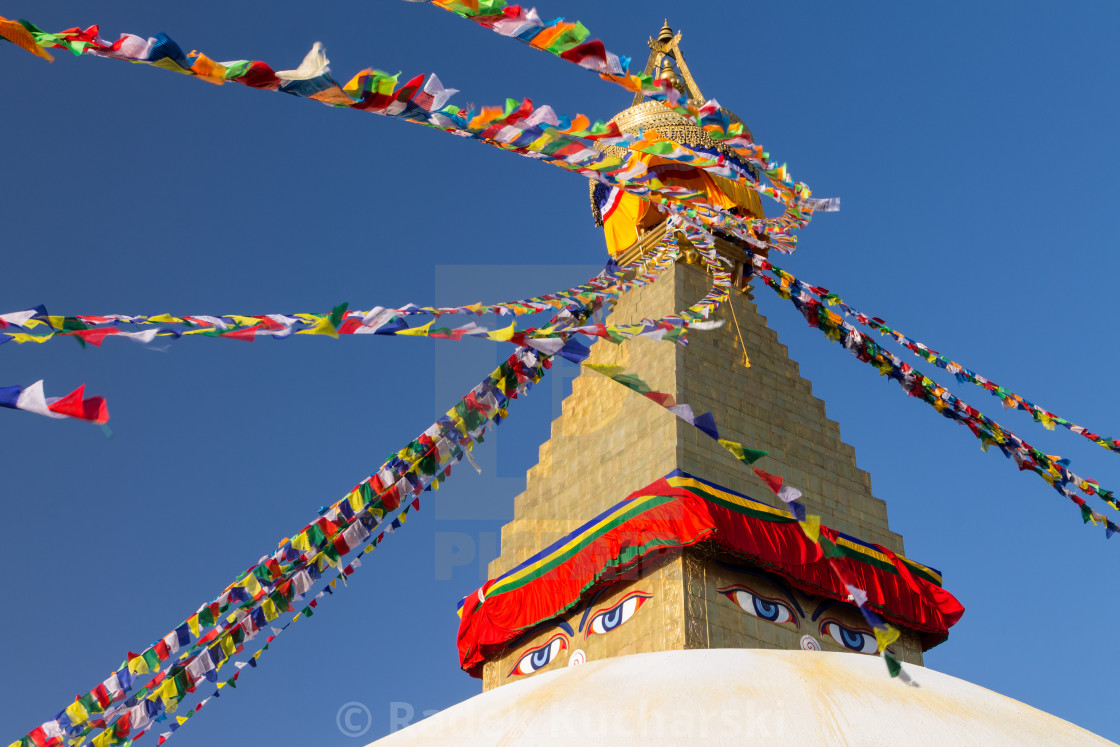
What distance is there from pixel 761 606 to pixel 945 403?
8.78 feet

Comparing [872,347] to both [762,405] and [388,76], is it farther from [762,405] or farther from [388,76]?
[388,76]

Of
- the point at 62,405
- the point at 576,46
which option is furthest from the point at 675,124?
the point at 62,405

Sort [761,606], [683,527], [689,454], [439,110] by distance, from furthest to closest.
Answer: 1. [689,454]
2. [761,606]
3. [683,527]
4. [439,110]

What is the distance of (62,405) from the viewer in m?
4.15

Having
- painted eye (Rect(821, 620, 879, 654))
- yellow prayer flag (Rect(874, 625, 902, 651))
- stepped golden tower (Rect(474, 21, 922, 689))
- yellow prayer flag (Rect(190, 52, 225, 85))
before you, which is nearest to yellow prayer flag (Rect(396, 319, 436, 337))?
yellow prayer flag (Rect(190, 52, 225, 85))

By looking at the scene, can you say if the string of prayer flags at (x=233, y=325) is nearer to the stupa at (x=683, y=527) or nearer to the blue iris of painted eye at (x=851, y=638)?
the stupa at (x=683, y=527)

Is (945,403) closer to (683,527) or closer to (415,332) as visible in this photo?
(683,527)

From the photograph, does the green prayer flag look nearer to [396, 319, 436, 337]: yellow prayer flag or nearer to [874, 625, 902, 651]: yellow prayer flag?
[396, 319, 436, 337]: yellow prayer flag

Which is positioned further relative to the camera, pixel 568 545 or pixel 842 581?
pixel 568 545

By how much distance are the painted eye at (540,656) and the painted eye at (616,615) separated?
0.39 meters

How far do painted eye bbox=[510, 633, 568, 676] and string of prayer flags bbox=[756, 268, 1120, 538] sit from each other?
3972mm

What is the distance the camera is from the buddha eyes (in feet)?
31.3

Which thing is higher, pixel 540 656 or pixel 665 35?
pixel 665 35

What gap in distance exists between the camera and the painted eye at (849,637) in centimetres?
1000
